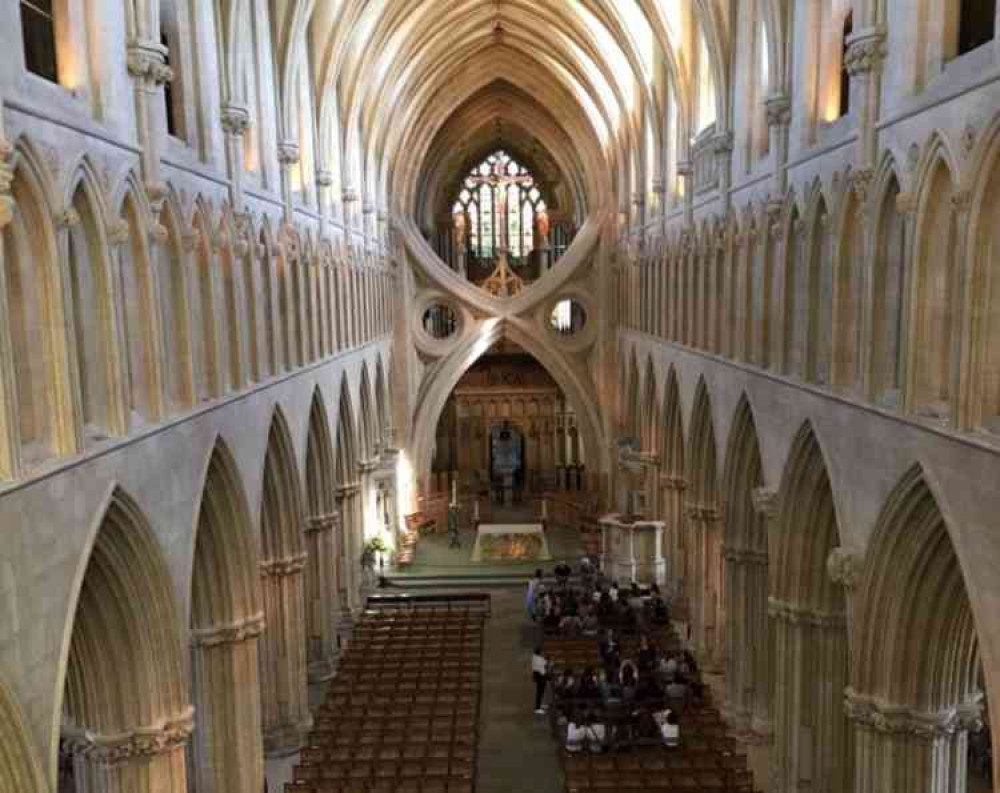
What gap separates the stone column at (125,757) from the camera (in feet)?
38.0

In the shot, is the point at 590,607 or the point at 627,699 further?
the point at 590,607

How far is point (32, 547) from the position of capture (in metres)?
8.25

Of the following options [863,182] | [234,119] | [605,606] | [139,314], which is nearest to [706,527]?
[605,606]

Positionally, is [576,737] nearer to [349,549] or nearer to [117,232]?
[117,232]

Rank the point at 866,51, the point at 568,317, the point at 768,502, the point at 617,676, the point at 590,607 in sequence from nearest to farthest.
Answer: the point at 866,51, the point at 768,502, the point at 617,676, the point at 590,607, the point at 568,317

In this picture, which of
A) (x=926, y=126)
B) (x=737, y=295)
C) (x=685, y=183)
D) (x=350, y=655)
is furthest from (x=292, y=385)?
(x=926, y=126)

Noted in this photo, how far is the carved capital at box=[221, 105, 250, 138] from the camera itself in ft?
48.9

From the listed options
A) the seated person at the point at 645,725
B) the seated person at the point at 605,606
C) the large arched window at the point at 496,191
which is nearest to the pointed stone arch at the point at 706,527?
the seated person at the point at 605,606

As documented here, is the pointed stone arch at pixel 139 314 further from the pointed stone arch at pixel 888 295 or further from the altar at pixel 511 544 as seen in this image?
the altar at pixel 511 544

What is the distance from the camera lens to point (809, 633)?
15094 millimetres

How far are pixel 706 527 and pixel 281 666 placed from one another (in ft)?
31.7

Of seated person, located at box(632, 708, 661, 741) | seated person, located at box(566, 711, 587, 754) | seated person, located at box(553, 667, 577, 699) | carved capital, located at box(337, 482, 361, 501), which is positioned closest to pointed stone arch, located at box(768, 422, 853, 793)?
seated person, located at box(632, 708, 661, 741)

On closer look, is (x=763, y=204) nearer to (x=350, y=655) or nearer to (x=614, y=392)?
(x=350, y=655)

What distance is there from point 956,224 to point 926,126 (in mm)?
1082
